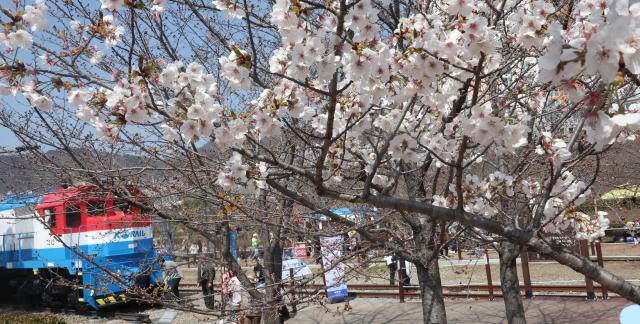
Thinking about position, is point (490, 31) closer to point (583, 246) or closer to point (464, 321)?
point (464, 321)

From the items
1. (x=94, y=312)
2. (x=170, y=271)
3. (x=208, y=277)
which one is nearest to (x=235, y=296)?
(x=170, y=271)

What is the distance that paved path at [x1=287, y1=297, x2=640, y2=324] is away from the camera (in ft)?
32.3

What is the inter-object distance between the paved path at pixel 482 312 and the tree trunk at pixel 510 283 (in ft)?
11.8

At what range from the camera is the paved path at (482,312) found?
9.84 meters

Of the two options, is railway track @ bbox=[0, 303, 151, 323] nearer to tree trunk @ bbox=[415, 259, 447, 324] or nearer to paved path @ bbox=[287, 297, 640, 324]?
paved path @ bbox=[287, 297, 640, 324]

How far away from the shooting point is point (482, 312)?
36.6 ft

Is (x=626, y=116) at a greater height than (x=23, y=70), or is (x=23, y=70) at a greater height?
(x=23, y=70)

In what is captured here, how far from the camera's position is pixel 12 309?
16969 mm

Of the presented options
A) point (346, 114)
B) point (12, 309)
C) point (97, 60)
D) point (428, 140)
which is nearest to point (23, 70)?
point (97, 60)

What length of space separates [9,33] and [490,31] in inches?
103

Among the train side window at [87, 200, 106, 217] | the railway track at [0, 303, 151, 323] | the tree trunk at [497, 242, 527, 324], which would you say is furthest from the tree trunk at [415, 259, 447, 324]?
the railway track at [0, 303, 151, 323]

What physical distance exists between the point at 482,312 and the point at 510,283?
526cm

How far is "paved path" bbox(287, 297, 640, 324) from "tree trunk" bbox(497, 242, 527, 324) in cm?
359

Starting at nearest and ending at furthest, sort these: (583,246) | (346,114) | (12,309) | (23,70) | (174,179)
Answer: (23,70), (346,114), (174,179), (583,246), (12,309)
